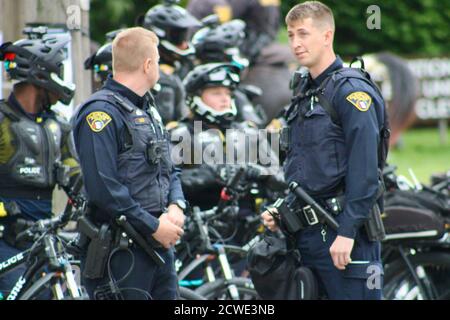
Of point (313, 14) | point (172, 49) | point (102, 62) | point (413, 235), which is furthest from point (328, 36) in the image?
point (172, 49)

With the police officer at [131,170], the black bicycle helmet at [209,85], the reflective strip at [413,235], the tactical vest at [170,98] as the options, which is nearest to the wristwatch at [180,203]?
the police officer at [131,170]

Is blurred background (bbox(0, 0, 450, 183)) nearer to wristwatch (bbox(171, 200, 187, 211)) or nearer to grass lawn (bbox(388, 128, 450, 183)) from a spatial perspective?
grass lawn (bbox(388, 128, 450, 183))

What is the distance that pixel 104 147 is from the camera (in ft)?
20.7

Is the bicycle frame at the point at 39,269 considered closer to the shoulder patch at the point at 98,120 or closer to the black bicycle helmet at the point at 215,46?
the shoulder patch at the point at 98,120

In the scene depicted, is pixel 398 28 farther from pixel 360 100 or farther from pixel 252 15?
pixel 360 100

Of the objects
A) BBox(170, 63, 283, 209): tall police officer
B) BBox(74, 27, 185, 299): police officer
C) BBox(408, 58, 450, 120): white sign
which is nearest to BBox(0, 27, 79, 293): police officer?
BBox(170, 63, 283, 209): tall police officer

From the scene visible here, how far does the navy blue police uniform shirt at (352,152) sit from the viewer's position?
251 inches

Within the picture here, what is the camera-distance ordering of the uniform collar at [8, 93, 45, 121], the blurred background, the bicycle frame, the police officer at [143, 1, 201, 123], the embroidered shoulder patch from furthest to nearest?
the blurred background → the embroidered shoulder patch → the police officer at [143, 1, 201, 123] → the uniform collar at [8, 93, 45, 121] → the bicycle frame

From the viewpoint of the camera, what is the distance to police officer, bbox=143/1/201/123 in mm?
9500

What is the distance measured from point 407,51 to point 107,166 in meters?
21.9

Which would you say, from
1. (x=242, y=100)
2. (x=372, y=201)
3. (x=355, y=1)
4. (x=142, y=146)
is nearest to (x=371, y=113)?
(x=372, y=201)

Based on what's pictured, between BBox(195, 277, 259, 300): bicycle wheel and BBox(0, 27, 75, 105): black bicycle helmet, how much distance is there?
1.52m
